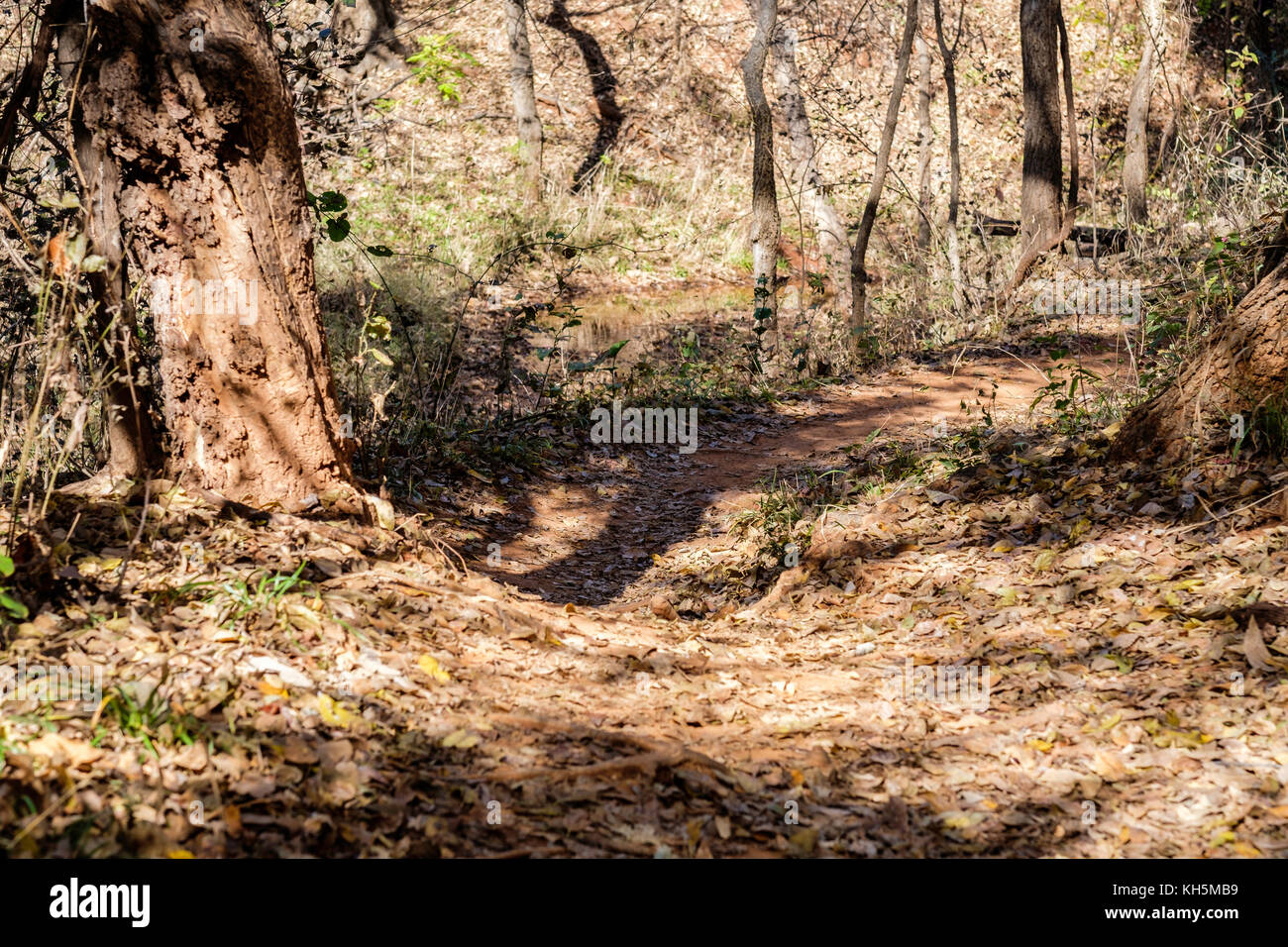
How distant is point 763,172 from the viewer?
1012cm

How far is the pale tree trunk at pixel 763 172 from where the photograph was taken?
32.5ft

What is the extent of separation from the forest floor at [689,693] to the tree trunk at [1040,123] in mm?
7202

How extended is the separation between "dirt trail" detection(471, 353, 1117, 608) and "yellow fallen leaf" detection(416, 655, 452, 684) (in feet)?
6.55

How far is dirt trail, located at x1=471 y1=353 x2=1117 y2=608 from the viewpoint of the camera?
19.2 ft

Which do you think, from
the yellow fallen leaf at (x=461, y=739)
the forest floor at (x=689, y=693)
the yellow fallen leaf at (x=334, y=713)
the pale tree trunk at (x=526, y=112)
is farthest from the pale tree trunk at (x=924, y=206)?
the yellow fallen leaf at (x=334, y=713)

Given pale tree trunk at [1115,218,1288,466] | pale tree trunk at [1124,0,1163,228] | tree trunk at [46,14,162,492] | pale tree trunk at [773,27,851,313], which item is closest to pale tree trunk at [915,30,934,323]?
pale tree trunk at [773,27,851,313]

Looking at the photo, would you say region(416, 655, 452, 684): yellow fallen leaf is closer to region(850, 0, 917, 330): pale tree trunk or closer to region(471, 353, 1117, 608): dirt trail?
region(471, 353, 1117, 608): dirt trail

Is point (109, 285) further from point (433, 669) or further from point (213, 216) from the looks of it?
point (433, 669)

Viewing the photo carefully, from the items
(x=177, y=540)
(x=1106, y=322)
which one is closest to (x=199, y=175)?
(x=177, y=540)

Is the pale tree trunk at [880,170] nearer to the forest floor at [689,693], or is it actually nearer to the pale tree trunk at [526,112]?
the forest floor at [689,693]

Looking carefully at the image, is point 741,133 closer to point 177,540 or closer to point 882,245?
point 882,245

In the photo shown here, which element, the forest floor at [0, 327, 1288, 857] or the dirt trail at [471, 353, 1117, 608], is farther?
the dirt trail at [471, 353, 1117, 608]

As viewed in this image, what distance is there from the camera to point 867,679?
3.81m
